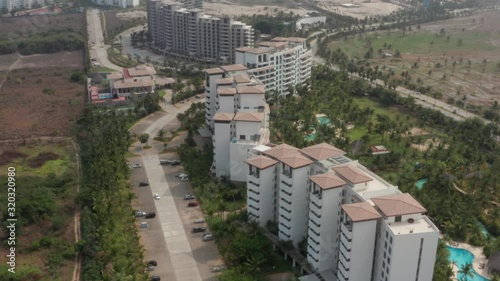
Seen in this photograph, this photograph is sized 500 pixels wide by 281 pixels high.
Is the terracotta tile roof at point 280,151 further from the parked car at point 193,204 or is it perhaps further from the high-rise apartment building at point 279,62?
the high-rise apartment building at point 279,62

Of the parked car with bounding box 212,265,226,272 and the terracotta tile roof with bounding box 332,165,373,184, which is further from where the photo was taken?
the parked car with bounding box 212,265,226,272

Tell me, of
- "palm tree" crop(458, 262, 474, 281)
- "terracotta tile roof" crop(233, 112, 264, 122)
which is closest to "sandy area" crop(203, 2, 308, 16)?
"terracotta tile roof" crop(233, 112, 264, 122)

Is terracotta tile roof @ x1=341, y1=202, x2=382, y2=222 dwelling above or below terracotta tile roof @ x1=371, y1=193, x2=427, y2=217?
below

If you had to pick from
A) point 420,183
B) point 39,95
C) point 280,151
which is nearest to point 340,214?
point 280,151

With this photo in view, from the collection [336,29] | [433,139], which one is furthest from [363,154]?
[336,29]

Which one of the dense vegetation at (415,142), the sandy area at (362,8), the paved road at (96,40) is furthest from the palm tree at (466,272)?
the sandy area at (362,8)

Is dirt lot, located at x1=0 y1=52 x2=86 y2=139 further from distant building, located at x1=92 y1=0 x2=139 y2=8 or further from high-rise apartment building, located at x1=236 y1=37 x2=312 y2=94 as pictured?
distant building, located at x1=92 y1=0 x2=139 y2=8

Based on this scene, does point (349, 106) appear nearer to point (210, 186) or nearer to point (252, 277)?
point (210, 186)
